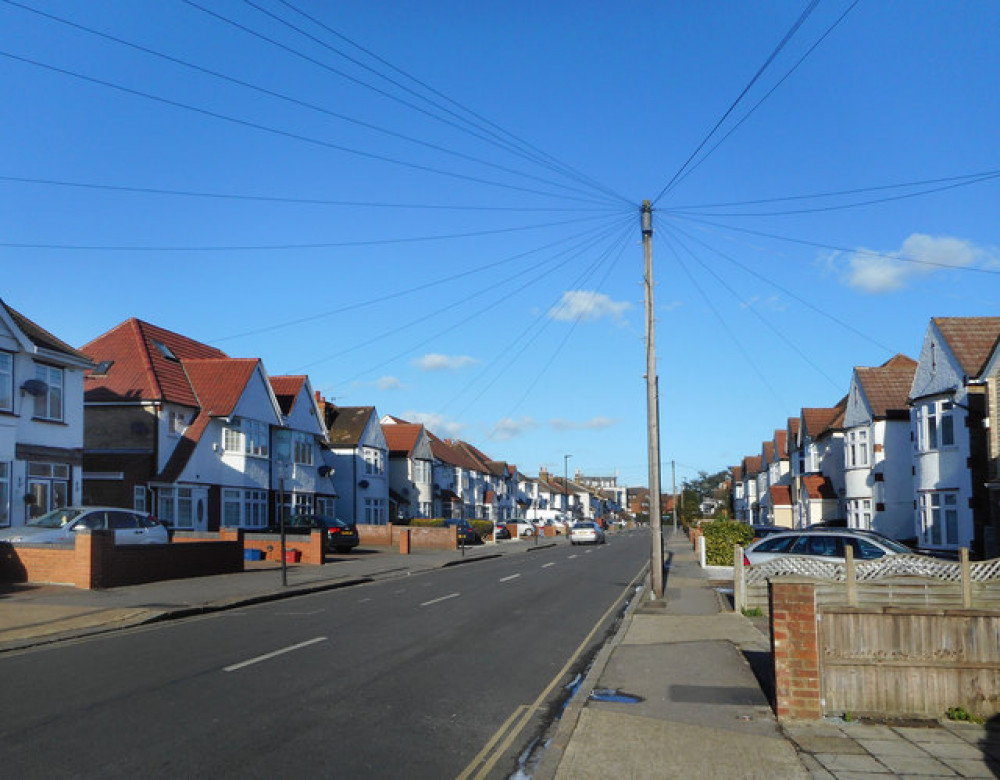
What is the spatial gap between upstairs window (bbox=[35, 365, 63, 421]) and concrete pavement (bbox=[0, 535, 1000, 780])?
10736 mm

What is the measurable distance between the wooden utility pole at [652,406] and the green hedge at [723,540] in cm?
929

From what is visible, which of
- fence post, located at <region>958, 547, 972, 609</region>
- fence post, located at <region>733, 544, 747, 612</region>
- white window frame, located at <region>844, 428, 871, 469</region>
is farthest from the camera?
white window frame, located at <region>844, 428, 871, 469</region>

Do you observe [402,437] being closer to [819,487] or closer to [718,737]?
[819,487]

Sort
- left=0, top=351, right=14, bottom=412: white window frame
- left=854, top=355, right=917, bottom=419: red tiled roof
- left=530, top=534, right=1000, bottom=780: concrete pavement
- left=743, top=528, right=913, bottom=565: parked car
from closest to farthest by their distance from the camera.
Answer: left=530, top=534, right=1000, bottom=780: concrete pavement → left=743, top=528, right=913, bottom=565: parked car → left=0, top=351, right=14, bottom=412: white window frame → left=854, top=355, right=917, bottom=419: red tiled roof

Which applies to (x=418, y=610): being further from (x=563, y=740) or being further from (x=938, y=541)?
(x=938, y=541)

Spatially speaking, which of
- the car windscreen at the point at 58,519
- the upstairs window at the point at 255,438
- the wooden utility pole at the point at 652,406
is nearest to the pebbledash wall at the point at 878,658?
the wooden utility pole at the point at 652,406

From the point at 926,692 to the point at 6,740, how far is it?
8.35 m

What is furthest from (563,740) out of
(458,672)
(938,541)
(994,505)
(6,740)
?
(938,541)

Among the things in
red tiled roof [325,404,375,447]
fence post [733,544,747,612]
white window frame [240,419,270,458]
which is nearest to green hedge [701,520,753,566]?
fence post [733,544,747,612]

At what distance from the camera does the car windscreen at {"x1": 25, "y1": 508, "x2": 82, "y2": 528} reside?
A: 23.0 metres

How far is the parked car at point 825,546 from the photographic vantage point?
1839cm

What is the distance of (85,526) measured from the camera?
2314 centimetres

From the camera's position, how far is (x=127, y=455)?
3591cm

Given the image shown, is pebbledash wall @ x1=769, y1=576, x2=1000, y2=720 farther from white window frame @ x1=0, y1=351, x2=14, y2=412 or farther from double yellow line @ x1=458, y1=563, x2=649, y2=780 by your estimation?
white window frame @ x1=0, y1=351, x2=14, y2=412
